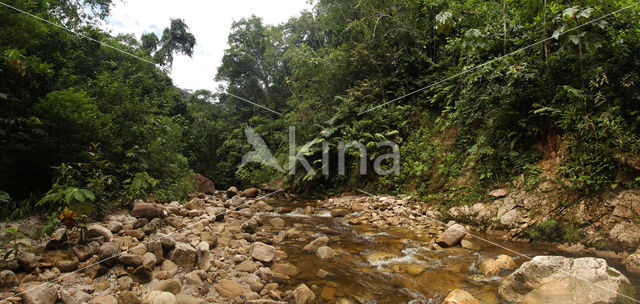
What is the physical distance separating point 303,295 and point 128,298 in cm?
153

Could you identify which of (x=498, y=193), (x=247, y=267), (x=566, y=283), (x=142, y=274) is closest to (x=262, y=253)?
(x=247, y=267)

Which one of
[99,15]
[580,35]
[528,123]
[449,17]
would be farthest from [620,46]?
[99,15]

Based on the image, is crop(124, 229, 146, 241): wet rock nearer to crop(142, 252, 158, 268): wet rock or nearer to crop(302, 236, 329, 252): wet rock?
crop(142, 252, 158, 268): wet rock

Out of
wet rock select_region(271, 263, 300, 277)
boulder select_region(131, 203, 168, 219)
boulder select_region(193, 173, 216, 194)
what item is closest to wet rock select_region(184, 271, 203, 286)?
wet rock select_region(271, 263, 300, 277)

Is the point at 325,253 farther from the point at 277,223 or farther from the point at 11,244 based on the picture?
the point at 11,244

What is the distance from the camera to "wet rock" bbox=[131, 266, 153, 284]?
2.62 meters

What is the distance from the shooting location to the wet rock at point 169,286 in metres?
2.50

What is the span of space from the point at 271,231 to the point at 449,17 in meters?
5.37

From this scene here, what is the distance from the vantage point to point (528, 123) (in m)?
4.99

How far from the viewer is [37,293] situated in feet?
6.63

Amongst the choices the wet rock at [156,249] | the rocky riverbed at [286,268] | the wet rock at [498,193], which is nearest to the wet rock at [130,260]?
the rocky riverbed at [286,268]

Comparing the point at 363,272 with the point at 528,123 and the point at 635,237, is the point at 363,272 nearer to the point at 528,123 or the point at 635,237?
the point at 635,237

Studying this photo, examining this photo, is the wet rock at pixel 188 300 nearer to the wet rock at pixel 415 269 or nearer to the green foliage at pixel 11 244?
the green foliage at pixel 11 244

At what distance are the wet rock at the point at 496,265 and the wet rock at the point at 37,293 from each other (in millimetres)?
4225
